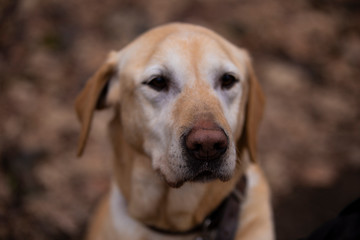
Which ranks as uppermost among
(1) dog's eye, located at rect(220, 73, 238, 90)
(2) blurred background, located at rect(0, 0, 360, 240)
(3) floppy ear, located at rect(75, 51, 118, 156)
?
(1) dog's eye, located at rect(220, 73, 238, 90)

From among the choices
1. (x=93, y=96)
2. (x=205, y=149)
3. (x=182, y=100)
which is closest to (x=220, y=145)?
(x=205, y=149)

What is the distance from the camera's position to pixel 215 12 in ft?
20.2

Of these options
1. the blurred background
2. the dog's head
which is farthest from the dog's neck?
the blurred background

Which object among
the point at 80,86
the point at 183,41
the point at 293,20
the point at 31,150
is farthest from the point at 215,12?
the point at 183,41

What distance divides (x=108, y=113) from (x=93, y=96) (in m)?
2.60

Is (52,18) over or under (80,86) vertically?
over

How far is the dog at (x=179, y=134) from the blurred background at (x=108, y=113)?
4.98ft

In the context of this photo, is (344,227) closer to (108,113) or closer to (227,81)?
(227,81)

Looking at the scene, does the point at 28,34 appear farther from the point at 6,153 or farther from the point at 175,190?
the point at 175,190

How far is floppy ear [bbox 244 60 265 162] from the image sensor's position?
254 cm

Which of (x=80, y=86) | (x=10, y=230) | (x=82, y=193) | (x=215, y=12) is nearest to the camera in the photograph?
(x=10, y=230)

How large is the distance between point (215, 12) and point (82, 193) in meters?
3.62

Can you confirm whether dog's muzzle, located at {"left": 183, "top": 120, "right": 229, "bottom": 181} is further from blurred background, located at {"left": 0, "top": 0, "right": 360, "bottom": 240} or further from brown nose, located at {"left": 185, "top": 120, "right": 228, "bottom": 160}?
blurred background, located at {"left": 0, "top": 0, "right": 360, "bottom": 240}

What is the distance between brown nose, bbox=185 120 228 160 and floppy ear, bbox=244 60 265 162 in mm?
633
